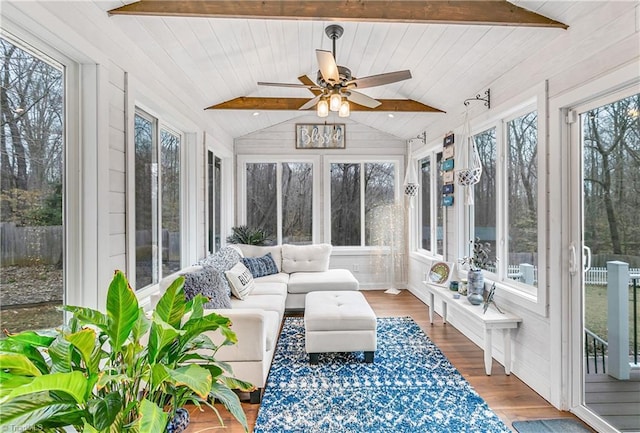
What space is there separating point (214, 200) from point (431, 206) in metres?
3.32

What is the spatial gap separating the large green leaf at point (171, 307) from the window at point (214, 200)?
3474 millimetres

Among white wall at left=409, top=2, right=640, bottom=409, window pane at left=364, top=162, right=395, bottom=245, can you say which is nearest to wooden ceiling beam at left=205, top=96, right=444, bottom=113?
white wall at left=409, top=2, right=640, bottom=409

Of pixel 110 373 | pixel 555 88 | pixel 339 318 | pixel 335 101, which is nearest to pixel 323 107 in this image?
pixel 335 101

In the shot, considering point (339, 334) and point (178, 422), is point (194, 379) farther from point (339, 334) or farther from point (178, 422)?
point (339, 334)

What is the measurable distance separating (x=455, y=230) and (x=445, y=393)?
2.20 metres

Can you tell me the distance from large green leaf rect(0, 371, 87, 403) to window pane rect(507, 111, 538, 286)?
3131mm

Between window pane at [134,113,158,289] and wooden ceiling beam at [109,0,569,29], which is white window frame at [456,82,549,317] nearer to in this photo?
wooden ceiling beam at [109,0,569,29]

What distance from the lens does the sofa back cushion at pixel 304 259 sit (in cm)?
533

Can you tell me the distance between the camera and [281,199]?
20.8 ft

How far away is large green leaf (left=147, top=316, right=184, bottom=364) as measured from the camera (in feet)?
4.34

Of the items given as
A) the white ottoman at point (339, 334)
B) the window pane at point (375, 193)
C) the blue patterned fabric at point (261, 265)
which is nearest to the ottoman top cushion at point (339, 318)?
the white ottoman at point (339, 334)

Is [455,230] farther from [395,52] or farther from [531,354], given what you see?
[395,52]

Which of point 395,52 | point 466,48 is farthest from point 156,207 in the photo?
point 466,48

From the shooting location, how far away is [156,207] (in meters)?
3.29
